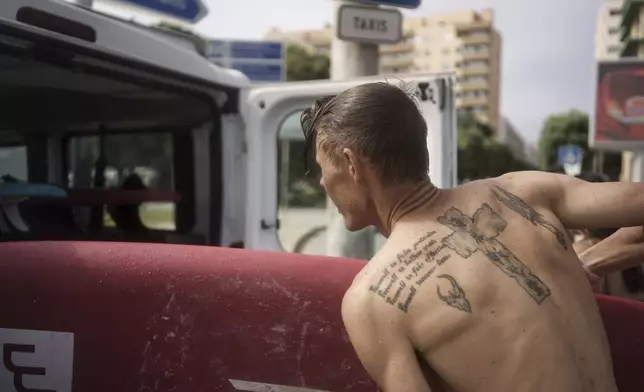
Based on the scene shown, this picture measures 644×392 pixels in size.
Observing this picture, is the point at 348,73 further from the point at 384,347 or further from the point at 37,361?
the point at 384,347

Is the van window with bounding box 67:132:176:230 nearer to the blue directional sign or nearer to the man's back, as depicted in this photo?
the man's back

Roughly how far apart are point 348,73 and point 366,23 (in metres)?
0.47

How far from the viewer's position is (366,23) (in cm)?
448

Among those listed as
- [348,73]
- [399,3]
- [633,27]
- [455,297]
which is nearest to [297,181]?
[348,73]

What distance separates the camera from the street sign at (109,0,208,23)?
14.4ft

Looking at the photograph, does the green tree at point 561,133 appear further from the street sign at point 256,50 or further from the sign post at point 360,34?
the sign post at point 360,34

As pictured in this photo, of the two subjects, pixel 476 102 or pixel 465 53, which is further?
pixel 465 53

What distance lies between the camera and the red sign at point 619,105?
538 inches

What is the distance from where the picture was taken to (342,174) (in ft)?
4.92

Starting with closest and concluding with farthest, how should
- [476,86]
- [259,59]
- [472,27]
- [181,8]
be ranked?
1. [181,8]
2. [259,59]
3. [472,27]
4. [476,86]

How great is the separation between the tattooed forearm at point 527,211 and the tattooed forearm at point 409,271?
19 centimetres

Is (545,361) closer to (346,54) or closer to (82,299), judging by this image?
(82,299)

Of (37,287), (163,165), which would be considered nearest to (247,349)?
(37,287)

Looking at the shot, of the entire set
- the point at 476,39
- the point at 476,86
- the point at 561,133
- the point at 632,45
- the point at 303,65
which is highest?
the point at 476,39
